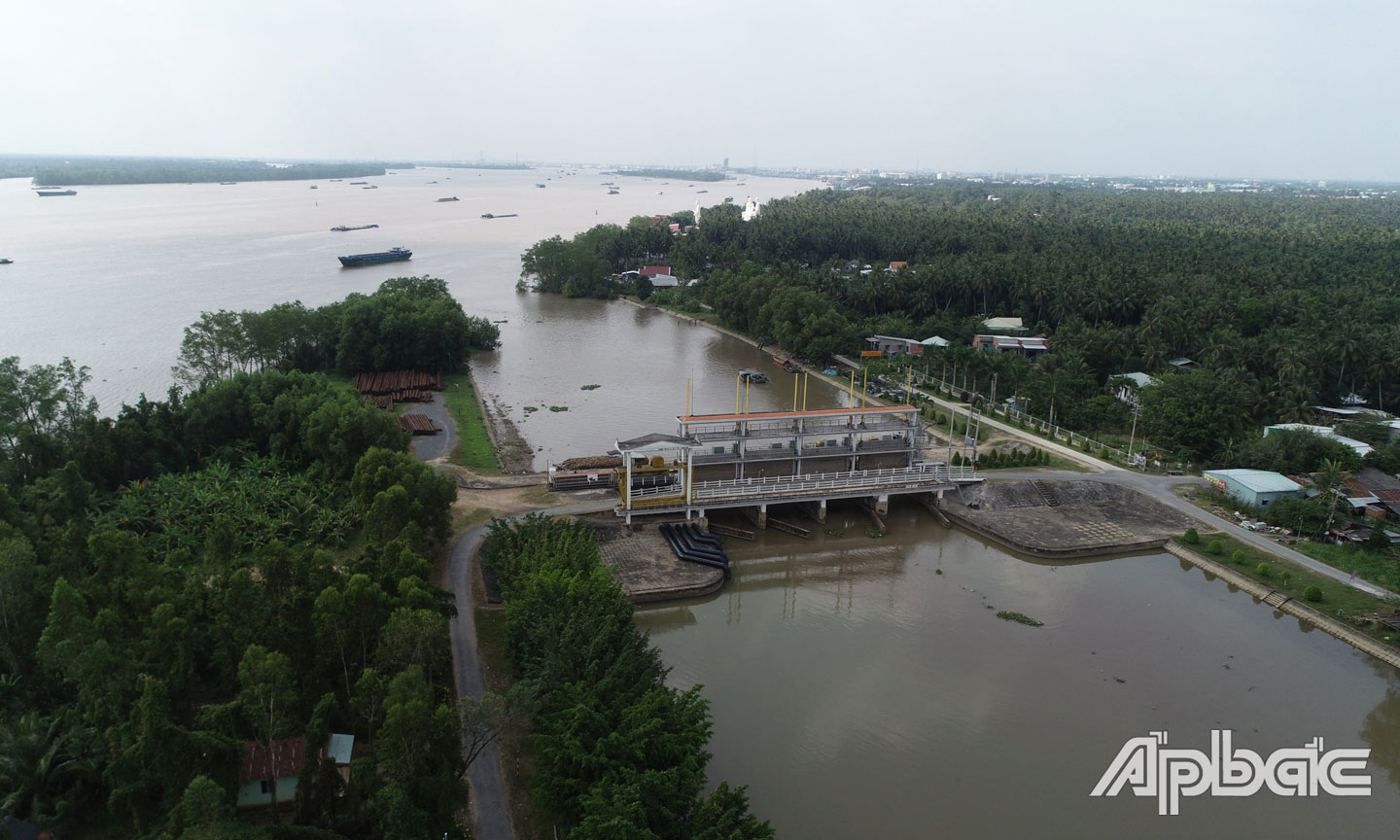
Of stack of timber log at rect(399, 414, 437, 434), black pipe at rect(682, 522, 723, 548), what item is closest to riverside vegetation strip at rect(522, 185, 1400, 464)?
black pipe at rect(682, 522, 723, 548)

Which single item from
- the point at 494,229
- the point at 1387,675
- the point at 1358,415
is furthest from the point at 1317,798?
the point at 494,229

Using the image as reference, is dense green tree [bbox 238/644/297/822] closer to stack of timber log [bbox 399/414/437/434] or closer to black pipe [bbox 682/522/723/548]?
black pipe [bbox 682/522/723/548]

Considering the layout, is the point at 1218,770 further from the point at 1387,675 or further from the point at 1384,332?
the point at 1384,332

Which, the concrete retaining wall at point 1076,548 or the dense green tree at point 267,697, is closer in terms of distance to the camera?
the dense green tree at point 267,697

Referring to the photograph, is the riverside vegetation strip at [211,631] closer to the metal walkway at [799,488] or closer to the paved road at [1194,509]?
the metal walkway at [799,488]

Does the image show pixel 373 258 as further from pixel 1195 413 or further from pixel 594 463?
pixel 1195 413

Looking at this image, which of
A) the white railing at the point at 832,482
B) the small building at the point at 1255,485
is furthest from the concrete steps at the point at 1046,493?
the small building at the point at 1255,485
